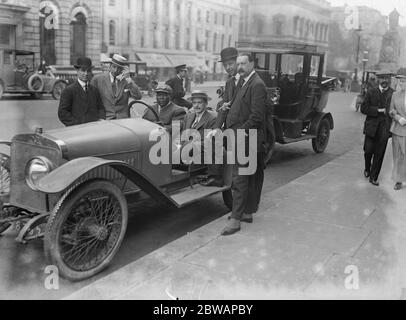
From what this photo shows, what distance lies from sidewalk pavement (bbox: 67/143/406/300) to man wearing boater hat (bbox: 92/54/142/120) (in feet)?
6.59

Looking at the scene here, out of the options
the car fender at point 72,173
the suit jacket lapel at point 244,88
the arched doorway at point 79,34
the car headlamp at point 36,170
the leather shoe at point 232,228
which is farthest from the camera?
the arched doorway at point 79,34

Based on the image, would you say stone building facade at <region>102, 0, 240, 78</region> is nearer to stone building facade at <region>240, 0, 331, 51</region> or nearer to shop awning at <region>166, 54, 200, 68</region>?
shop awning at <region>166, 54, 200, 68</region>

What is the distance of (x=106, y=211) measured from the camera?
140 inches

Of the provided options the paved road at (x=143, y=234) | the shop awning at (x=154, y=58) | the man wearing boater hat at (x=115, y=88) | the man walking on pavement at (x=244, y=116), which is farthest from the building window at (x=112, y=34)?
the man walking on pavement at (x=244, y=116)

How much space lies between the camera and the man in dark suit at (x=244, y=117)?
13.9 feet

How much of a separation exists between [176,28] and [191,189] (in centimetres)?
406

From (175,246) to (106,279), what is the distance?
2.72ft

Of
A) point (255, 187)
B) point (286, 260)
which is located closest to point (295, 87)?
point (255, 187)

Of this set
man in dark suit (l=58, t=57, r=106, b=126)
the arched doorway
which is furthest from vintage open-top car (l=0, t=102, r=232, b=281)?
the arched doorway

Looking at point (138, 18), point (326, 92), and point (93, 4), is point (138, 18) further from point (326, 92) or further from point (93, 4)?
point (326, 92)

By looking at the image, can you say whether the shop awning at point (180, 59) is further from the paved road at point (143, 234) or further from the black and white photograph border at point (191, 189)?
the paved road at point (143, 234)

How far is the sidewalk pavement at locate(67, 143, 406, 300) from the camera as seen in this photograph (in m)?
3.00

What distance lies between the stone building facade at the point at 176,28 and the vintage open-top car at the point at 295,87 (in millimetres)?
715
